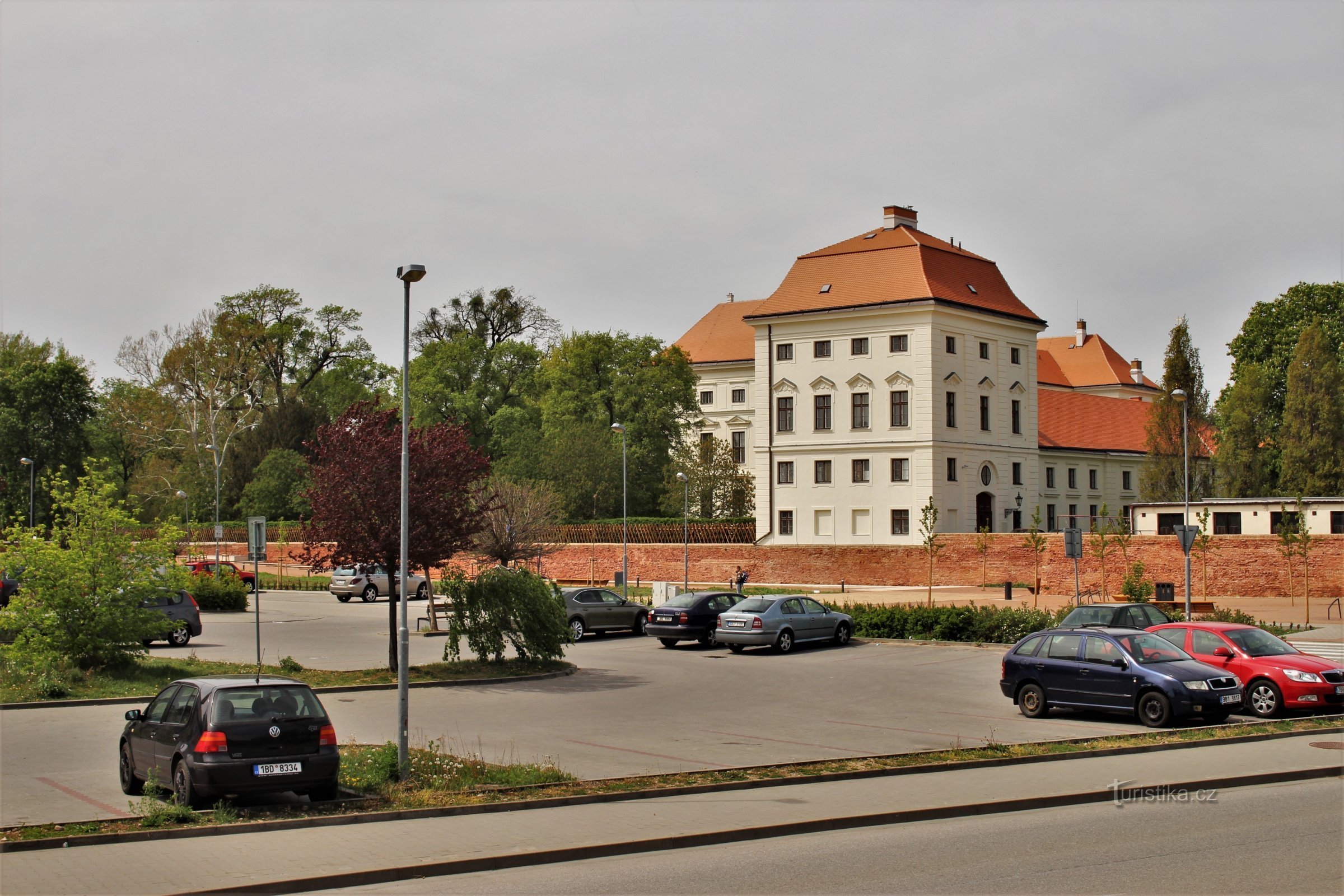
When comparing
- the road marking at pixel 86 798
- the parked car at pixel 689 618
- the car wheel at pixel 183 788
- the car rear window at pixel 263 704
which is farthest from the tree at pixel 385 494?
the car wheel at pixel 183 788

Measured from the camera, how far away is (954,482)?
66.9m

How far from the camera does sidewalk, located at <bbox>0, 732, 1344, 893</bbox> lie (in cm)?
988

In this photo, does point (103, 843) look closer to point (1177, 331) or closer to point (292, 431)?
point (1177, 331)

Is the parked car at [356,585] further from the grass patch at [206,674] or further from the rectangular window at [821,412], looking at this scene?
the grass patch at [206,674]

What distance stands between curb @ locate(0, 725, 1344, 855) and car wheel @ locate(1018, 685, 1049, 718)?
334cm

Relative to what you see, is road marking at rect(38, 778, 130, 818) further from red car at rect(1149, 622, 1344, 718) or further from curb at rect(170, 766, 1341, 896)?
red car at rect(1149, 622, 1344, 718)

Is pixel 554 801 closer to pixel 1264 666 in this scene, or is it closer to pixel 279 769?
pixel 279 769

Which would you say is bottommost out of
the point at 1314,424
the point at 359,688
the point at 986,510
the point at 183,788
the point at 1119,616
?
the point at 359,688

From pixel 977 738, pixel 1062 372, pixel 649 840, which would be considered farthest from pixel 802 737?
pixel 1062 372

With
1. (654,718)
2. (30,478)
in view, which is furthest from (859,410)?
(30,478)

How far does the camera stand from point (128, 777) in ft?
45.2

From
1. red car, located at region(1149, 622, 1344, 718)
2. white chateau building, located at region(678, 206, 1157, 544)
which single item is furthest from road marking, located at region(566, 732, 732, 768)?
white chateau building, located at region(678, 206, 1157, 544)

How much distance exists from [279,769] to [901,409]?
57.0m

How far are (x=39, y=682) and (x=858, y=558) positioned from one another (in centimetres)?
4163
